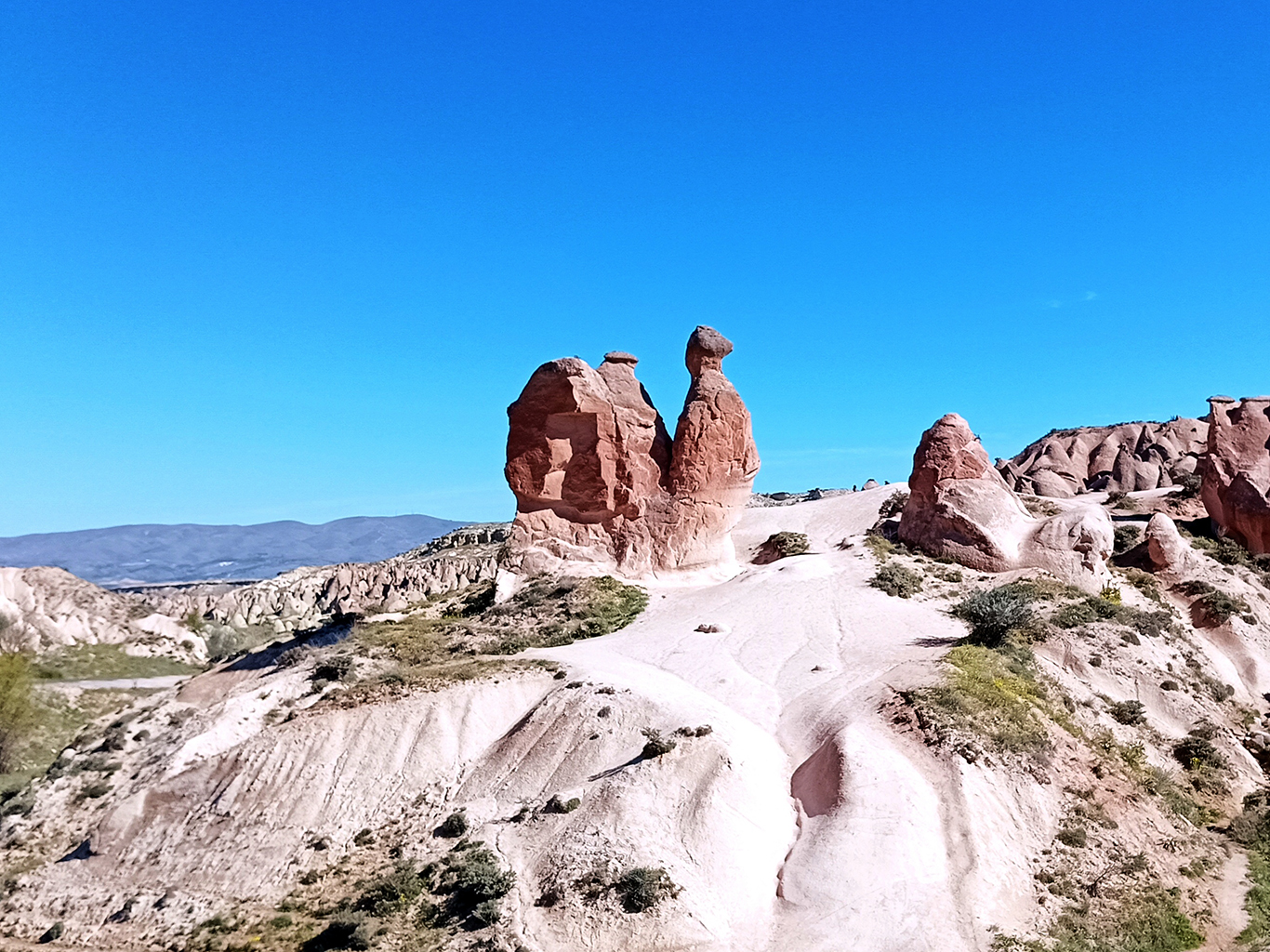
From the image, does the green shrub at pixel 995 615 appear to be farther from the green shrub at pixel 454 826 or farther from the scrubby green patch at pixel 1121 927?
the green shrub at pixel 454 826

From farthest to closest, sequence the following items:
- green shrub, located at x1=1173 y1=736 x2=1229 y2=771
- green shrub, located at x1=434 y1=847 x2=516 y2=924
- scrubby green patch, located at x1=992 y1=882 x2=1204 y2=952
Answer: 1. green shrub, located at x1=1173 y1=736 x2=1229 y2=771
2. green shrub, located at x1=434 y1=847 x2=516 y2=924
3. scrubby green patch, located at x1=992 y1=882 x2=1204 y2=952

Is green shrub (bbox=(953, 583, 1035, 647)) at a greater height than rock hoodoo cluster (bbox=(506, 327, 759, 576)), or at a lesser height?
lesser

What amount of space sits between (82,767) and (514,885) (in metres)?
12.8

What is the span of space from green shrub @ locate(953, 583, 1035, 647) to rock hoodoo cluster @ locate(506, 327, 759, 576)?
11.7 meters

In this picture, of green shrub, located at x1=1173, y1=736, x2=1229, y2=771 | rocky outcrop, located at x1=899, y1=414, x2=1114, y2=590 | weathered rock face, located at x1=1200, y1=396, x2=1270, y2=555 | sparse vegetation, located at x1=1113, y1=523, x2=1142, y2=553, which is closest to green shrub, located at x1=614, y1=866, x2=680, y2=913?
green shrub, located at x1=1173, y1=736, x2=1229, y2=771

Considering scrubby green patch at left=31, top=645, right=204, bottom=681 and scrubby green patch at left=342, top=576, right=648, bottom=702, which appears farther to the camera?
scrubby green patch at left=31, top=645, right=204, bottom=681

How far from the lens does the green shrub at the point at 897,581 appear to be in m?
26.4

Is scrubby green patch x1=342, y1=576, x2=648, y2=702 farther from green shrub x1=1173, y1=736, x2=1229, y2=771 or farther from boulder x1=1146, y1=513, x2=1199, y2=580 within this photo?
boulder x1=1146, y1=513, x2=1199, y2=580

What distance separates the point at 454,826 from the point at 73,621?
144 ft

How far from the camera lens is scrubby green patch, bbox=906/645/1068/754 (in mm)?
15930

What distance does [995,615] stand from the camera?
834 inches

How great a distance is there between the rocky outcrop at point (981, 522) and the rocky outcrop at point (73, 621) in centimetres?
4166

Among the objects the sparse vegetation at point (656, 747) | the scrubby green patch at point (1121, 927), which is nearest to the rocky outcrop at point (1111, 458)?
the scrubby green patch at point (1121, 927)

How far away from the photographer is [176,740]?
64.9 feet
